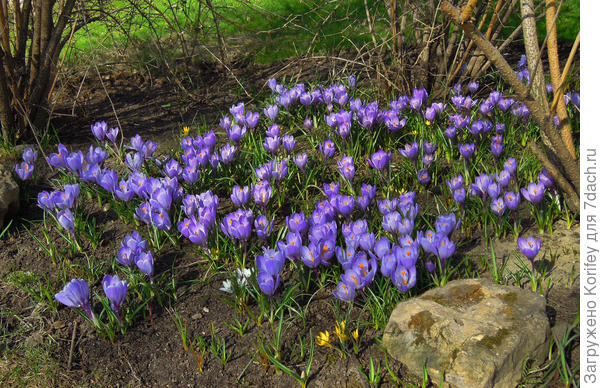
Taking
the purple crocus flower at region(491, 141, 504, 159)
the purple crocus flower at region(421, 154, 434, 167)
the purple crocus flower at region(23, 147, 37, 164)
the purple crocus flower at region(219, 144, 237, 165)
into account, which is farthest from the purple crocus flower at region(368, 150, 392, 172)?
the purple crocus flower at region(23, 147, 37, 164)

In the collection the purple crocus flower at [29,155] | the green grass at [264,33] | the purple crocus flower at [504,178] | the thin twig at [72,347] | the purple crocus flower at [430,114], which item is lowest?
the thin twig at [72,347]

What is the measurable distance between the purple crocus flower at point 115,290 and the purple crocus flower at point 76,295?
0.08 meters

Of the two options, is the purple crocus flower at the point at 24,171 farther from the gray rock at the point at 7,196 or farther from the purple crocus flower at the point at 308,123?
the purple crocus flower at the point at 308,123

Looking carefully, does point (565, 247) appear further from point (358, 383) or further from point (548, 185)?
point (358, 383)

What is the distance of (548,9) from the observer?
2.34m

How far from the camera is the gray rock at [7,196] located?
3023mm

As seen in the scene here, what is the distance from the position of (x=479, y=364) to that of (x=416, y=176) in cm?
→ 139

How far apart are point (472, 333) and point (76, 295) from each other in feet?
4.73

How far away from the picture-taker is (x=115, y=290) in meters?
2.18

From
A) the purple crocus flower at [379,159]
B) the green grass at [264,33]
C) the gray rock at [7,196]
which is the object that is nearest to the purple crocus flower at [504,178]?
the purple crocus flower at [379,159]

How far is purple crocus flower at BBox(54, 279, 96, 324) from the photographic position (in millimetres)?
2162

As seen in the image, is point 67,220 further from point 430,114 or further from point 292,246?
point 430,114

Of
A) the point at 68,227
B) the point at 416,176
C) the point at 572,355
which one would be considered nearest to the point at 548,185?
the point at 416,176

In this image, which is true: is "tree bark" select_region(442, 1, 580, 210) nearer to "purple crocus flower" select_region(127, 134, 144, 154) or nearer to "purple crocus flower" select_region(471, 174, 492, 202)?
"purple crocus flower" select_region(471, 174, 492, 202)
